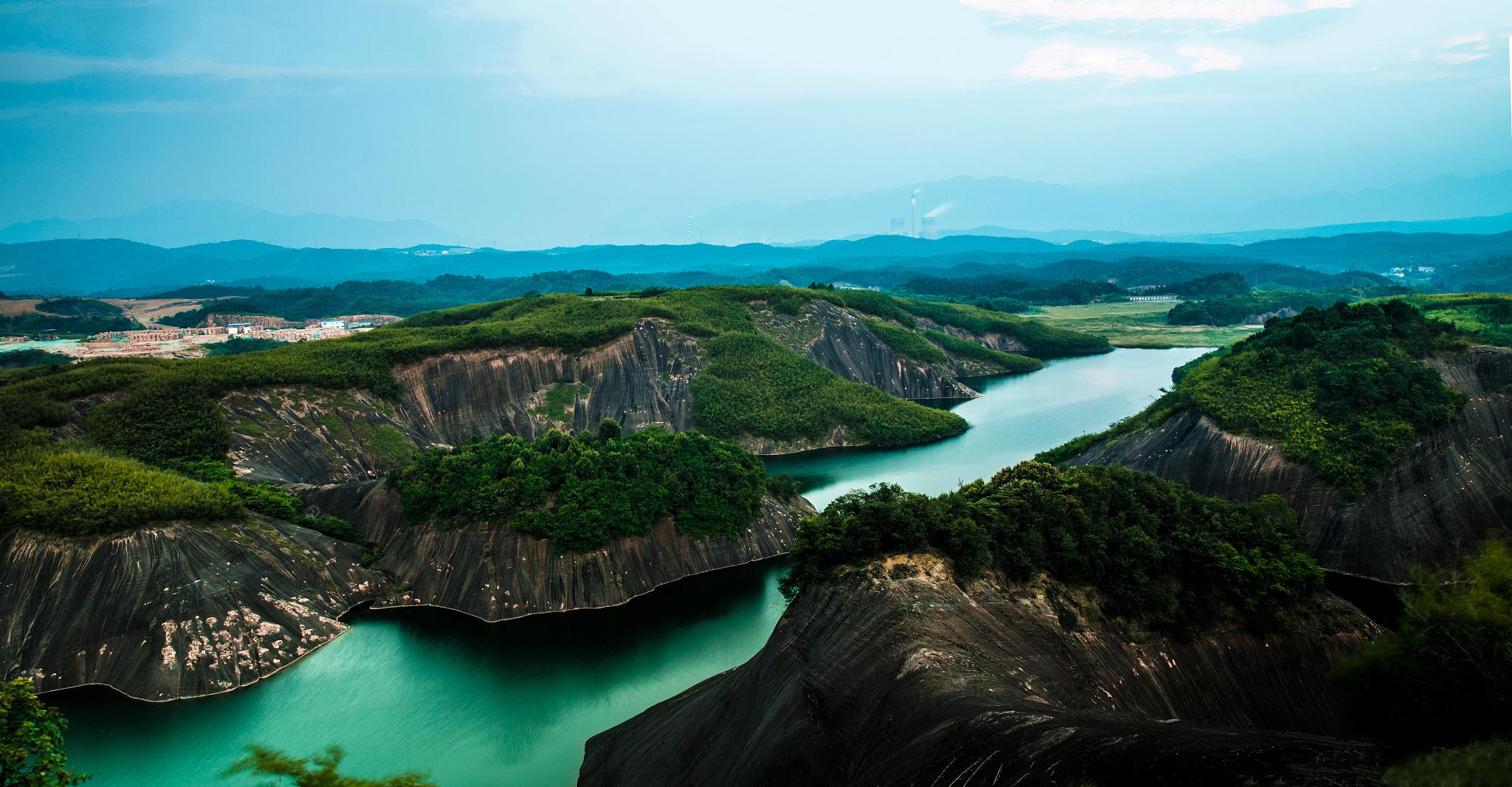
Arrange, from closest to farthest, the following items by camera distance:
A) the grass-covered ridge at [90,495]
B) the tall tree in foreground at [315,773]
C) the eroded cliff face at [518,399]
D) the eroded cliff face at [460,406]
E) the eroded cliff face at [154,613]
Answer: the tall tree in foreground at [315,773], the eroded cliff face at [154,613], the grass-covered ridge at [90,495], the eroded cliff face at [460,406], the eroded cliff face at [518,399]

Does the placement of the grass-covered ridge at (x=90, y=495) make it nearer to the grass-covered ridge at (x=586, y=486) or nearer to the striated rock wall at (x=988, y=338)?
the grass-covered ridge at (x=586, y=486)

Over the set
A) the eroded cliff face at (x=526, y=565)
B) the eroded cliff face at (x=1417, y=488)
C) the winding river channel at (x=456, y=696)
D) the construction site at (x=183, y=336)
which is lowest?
the winding river channel at (x=456, y=696)

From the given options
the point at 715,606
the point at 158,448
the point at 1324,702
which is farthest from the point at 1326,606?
the point at 158,448

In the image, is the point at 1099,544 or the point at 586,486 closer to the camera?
the point at 1099,544

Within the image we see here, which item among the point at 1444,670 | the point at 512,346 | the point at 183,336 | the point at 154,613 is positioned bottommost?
the point at 154,613

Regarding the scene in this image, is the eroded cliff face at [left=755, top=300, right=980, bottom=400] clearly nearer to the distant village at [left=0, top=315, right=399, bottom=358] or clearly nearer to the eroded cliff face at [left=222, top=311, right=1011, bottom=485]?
the eroded cliff face at [left=222, top=311, right=1011, bottom=485]

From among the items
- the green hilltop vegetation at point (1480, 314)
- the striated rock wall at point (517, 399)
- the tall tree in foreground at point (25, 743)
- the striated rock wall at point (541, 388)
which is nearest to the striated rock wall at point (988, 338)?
the striated rock wall at point (517, 399)

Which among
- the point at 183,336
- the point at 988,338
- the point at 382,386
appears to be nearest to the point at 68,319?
the point at 183,336

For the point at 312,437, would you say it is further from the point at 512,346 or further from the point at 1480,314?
the point at 1480,314
